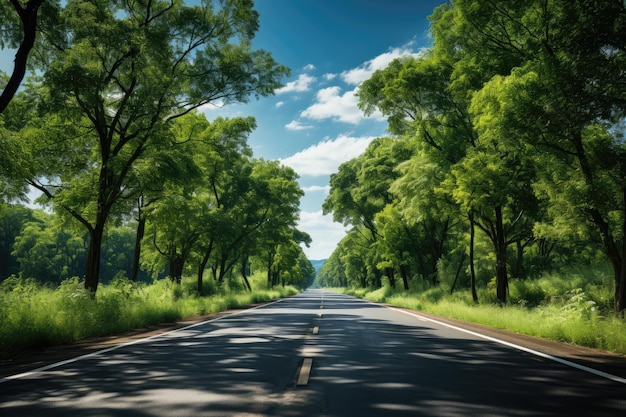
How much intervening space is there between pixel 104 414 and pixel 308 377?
7.95ft

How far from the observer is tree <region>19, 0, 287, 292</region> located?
13383mm

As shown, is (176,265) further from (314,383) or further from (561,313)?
(314,383)

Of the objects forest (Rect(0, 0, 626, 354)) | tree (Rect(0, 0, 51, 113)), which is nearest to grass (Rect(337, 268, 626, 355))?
forest (Rect(0, 0, 626, 354))

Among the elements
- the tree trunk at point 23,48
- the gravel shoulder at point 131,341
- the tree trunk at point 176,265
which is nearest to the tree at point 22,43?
the tree trunk at point 23,48

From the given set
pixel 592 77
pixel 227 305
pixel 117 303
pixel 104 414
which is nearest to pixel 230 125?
pixel 227 305

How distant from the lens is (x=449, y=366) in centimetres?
622

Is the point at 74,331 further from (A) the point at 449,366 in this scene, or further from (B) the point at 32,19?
(A) the point at 449,366

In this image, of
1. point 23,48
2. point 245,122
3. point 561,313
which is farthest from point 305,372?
point 245,122

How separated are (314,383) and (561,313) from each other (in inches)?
339

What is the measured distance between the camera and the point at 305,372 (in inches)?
228

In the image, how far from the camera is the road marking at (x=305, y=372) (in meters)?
5.25

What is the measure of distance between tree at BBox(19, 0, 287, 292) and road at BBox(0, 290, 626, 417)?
29.7 feet

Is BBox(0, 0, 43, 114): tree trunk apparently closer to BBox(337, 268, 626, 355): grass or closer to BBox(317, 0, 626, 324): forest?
BBox(317, 0, 626, 324): forest

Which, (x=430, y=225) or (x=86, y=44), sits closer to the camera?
(x=86, y=44)
